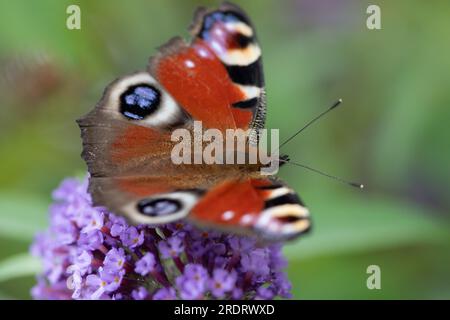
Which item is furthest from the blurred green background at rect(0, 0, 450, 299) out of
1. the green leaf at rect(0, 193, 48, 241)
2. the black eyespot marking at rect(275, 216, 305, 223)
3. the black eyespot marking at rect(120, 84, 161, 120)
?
the black eyespot marking at rect(275, 216, 305, 223)

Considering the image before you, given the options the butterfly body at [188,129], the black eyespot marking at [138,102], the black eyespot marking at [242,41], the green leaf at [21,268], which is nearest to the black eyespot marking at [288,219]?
the butterfly body at [188,129]

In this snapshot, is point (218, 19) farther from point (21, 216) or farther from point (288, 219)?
point (21, 216)

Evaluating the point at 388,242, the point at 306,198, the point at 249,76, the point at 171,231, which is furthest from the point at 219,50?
the point at 388,242

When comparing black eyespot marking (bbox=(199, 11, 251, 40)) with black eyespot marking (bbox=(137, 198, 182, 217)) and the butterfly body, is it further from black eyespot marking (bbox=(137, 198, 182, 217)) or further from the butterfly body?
black eyespot marking (bbox=(137, 198, 182, 217))

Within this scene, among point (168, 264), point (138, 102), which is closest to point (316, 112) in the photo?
point (138, 102)

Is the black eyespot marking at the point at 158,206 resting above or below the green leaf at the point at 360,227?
below

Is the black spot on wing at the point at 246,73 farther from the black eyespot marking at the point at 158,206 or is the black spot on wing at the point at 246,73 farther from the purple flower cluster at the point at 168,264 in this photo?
the black eyespot marking at the point at 158,206
